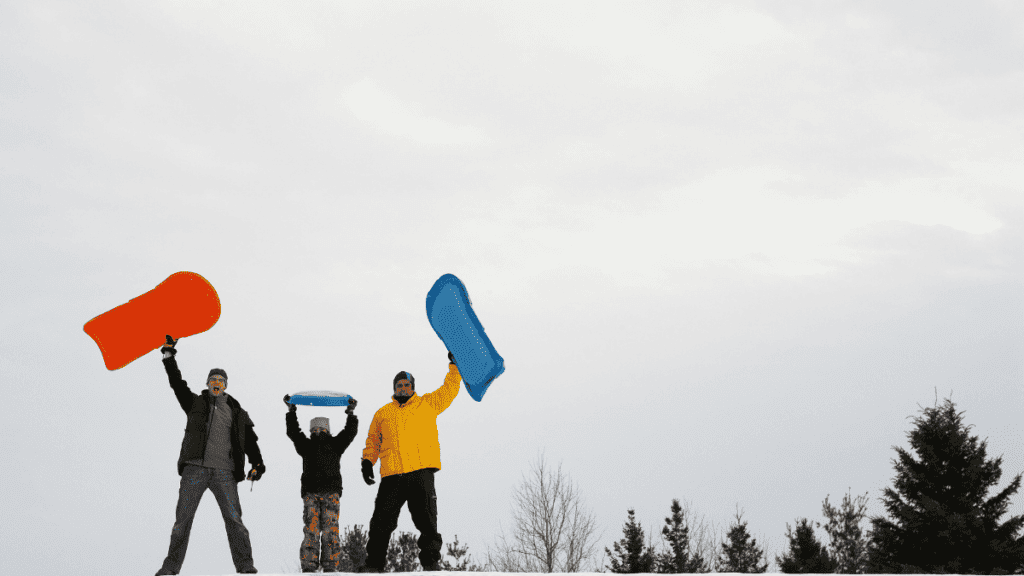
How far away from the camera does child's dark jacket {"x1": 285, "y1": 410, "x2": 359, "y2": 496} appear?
29.6 feet

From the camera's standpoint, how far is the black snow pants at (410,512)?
8531mm

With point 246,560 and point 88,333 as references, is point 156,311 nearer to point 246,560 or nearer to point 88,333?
point 88,333

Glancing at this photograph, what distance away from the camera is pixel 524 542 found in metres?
34.4

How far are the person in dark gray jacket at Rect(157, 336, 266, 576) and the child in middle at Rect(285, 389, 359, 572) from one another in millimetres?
525

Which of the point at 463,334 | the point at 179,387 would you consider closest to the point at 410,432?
the point at 463,334

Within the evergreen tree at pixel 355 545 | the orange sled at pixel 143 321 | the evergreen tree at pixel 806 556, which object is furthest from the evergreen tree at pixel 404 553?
the orange sled at pixel 143 321

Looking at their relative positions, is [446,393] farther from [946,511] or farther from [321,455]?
[946,511]

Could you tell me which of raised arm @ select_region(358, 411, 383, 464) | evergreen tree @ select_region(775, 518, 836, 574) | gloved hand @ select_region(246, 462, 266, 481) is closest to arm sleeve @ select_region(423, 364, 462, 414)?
raised arm @ select_region(358, 411, 383, 464)

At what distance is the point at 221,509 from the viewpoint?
850 centimetres

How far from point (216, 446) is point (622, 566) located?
2718 cm

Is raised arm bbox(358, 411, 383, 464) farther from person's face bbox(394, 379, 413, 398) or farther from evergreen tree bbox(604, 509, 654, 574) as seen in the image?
evergreen tree bbox(604, 509, 654, 574)

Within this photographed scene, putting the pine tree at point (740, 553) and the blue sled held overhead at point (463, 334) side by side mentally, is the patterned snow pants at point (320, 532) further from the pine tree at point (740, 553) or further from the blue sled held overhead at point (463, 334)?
the pine tree at point (740, 553)

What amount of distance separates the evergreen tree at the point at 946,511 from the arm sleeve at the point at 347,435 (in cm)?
1343

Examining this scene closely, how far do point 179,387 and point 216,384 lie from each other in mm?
333
